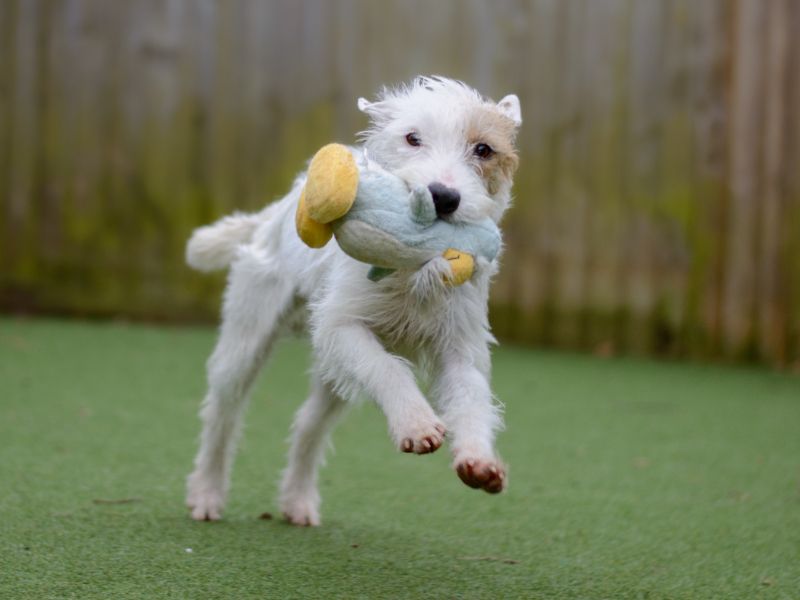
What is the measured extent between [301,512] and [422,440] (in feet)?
4.18

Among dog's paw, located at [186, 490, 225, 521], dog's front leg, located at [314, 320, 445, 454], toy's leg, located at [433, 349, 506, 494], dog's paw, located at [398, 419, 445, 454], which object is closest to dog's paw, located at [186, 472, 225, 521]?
dog's paw, located at [186, 490, 225, 521]

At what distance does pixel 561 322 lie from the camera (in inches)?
330

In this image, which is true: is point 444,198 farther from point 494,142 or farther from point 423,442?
point 423,442

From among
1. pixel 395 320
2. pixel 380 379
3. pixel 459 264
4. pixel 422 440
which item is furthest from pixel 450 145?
pixel 422 440

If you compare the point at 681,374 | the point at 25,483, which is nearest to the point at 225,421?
the point at 25,483

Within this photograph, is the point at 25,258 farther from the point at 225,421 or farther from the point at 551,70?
the point at 225,421

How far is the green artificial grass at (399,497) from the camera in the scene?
3.53 m

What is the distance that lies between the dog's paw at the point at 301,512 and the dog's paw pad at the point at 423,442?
1.21 meters

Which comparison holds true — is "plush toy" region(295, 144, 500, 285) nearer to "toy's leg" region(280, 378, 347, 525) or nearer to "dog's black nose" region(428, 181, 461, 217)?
"dog's black nose" region(428, 181, 461, 217)

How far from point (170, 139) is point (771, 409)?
14.5 feet

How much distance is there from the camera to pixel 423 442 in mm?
3119

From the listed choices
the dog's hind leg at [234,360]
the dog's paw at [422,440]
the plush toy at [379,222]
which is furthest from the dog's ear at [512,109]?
the dog's paw at [422,440]

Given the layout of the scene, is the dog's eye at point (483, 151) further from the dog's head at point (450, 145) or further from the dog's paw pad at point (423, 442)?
the dog's paw pad at point (423, 442)

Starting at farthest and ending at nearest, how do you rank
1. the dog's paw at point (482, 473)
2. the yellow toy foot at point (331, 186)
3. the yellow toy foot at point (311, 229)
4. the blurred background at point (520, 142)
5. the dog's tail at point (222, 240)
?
the blurred background at point (520, 142), the dog's tail at point (222, 240), the yellow toy foot at point (311, 229), the yellow toy foot at point (331, 186), the dog's paw at point (482, 473)
